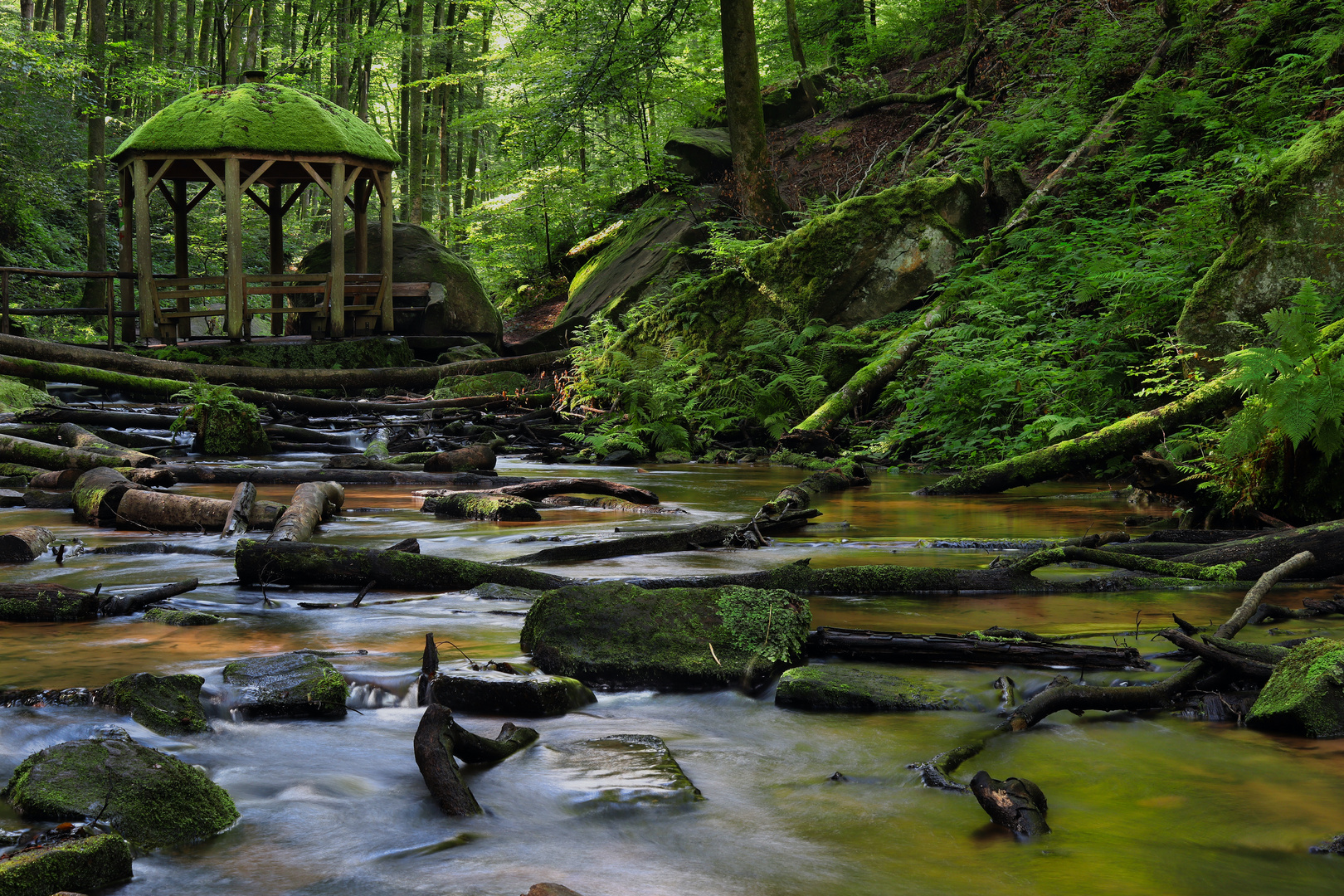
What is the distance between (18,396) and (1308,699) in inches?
582

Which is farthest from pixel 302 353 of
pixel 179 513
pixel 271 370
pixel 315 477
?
pixel 179 513

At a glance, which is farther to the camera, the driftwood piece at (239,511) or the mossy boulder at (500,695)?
the driftwood piece at (239,511)

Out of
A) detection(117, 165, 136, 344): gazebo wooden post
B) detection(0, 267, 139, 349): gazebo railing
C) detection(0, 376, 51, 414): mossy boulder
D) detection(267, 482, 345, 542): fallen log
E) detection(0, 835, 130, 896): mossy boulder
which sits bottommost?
detection(0, 835, 130, 896): mossy boulder

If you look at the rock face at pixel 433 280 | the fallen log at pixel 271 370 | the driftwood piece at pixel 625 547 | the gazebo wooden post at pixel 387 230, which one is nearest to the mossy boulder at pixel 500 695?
the driftwood piece at pixel 625 547

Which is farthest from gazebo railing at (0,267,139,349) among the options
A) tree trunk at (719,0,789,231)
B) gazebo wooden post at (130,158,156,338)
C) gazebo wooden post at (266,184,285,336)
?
tree trunk at (719,0,789,231)

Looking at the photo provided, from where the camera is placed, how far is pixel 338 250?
18.2 m

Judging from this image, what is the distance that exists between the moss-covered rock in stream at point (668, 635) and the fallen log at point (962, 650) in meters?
0.14

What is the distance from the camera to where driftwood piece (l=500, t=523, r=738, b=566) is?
5141mm

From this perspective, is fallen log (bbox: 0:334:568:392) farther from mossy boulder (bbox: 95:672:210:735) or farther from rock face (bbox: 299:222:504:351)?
mossy boulder (bbox: 95:672:210:735)

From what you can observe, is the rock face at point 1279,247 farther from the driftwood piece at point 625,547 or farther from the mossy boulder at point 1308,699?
the mossy boulder at point 1308,699

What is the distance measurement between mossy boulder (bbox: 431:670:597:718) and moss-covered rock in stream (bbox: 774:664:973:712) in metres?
0.77

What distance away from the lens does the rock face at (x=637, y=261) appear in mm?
17031

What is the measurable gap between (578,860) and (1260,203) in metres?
7.24

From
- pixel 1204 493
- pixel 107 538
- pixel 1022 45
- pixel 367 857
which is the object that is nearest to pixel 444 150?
pixel 1022 45
